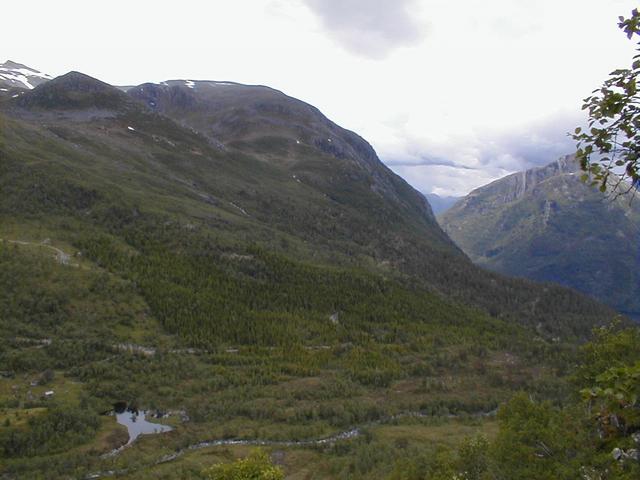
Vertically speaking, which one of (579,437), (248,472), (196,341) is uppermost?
(579,437)

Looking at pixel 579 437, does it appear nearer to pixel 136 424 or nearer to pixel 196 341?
pixel 136 424

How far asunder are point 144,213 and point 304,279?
161 feet

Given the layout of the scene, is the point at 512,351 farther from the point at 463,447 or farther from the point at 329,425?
the point at 463,447

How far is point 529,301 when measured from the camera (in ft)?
646

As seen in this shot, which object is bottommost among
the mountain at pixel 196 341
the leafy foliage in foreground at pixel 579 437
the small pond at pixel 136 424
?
the small pond at pixel 136 424

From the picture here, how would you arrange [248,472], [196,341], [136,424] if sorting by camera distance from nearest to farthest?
1. [248,472]
2. [136,424]
3. [196,341]

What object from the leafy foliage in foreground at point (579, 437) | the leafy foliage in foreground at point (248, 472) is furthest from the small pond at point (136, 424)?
the leafy foliage in foreground at point (579, 437)

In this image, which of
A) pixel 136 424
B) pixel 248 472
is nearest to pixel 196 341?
pixel 136 424

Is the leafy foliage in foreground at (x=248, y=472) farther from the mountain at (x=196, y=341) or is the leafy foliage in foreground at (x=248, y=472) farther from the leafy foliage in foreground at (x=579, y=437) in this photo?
the mountain at (x=196, y=341)

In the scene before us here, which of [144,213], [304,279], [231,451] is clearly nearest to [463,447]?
[231,451]

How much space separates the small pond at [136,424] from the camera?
6538cm

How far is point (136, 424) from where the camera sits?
6788 cm

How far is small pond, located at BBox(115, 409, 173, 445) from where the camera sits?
2574 inches

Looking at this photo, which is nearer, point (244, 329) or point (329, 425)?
point (329, 425)
